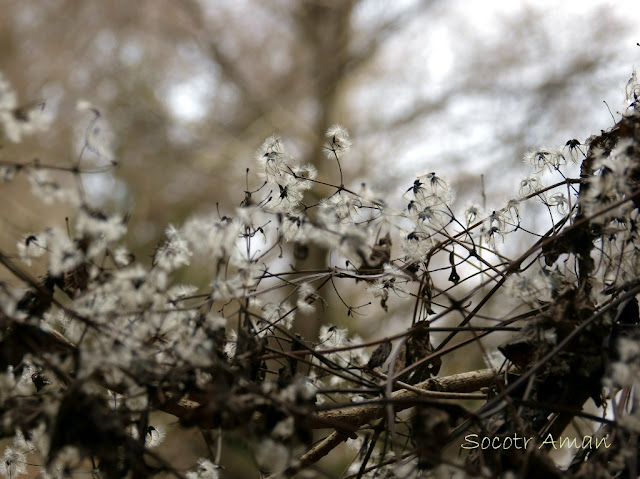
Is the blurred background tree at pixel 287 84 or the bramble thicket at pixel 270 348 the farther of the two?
the blurred background tree at pixel 287 84

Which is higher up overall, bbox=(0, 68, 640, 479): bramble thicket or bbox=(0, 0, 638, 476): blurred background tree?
bbox=(0, 0, 638, 476): blurred background tree

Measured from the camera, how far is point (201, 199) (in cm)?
470

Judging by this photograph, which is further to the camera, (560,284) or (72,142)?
(72,142)

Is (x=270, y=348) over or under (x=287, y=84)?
under

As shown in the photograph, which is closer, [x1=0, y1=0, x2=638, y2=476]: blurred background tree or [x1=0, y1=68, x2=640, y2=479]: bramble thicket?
[x1=0, y1=68, x2=640, y2=479]: bramble thicket

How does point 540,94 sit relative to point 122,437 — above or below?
above

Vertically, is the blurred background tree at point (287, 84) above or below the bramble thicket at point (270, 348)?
above

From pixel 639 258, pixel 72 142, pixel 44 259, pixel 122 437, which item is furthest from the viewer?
pixel 72 142

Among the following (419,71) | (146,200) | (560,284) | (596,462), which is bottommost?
(596,462)

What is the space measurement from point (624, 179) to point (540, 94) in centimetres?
409

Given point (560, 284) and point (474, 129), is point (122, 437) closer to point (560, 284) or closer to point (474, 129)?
point (560, 284)

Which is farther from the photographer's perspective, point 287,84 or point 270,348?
point 287,84

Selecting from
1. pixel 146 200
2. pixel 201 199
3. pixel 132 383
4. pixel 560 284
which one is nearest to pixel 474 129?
pixel 201 199

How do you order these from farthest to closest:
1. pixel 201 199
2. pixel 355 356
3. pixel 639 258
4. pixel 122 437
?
1. pixel 201 199
2. pixel 355 356
3. pixel 639 258
4. pixel 122 437
